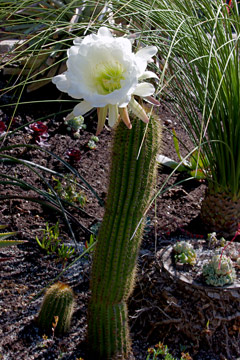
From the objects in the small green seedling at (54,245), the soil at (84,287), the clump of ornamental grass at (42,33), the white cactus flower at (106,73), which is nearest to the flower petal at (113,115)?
the white cactus flower at (106,73)

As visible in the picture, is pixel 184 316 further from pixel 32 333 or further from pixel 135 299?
pixel 32 333

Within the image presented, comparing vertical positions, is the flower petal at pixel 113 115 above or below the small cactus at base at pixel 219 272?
above

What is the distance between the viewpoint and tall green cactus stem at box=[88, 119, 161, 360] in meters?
1.55

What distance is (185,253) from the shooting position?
2176 mm

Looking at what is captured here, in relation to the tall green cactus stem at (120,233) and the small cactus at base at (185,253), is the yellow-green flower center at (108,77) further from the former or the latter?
the small cactus at base at (185,253)

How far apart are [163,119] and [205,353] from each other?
96.3 inches

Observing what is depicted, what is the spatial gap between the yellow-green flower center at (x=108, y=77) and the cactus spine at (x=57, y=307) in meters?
0.80

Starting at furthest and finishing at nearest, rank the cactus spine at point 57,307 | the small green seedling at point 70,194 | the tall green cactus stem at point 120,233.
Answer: the small green seedling at point 70,194, the cactus spine at point 57,307, the tall green cactus stem at point 120,233

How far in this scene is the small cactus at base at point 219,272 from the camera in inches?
79.6

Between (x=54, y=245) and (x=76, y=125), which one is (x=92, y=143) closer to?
(x=76, y=125)

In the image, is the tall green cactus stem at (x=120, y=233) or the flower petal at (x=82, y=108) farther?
the tall green cactus stem at (x=120, y=233)

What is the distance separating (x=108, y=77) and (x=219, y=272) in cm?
103

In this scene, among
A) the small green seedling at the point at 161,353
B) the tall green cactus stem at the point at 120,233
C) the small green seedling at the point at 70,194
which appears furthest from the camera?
the small green seedling at the point at 70,194

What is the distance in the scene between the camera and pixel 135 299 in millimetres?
2197
